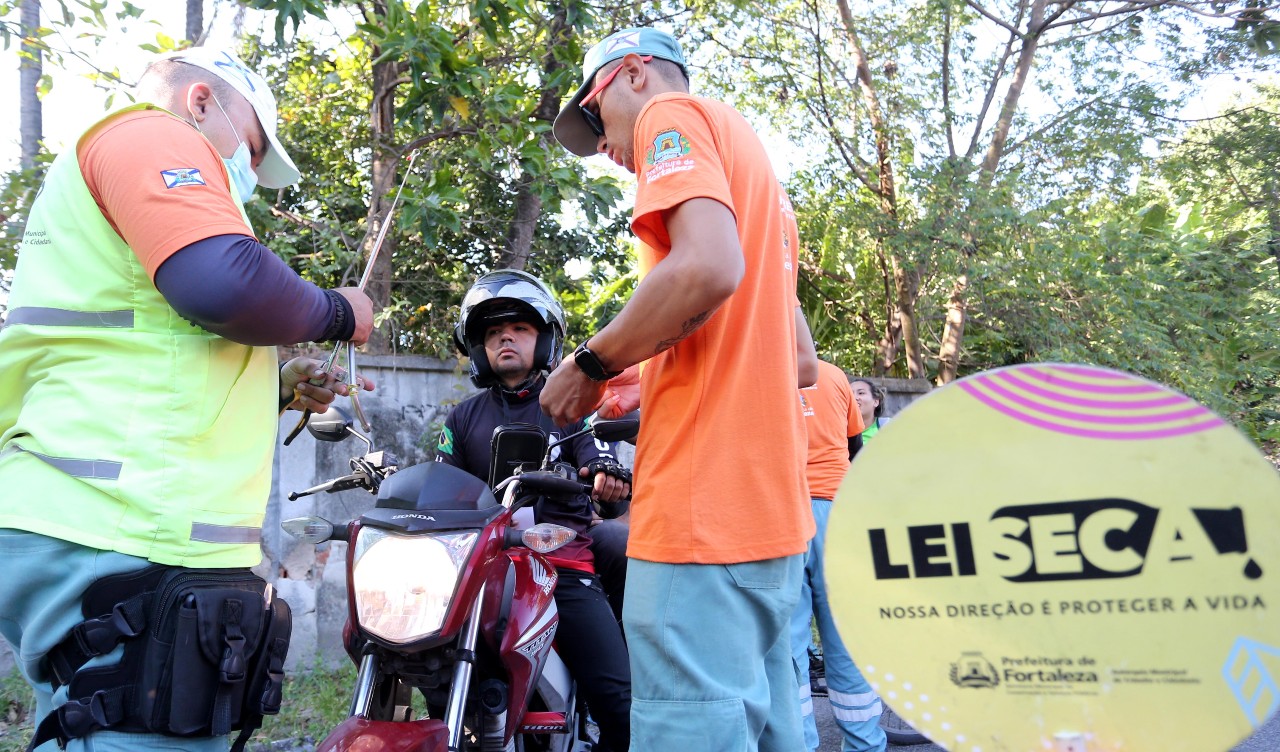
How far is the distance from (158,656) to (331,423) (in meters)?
0.89

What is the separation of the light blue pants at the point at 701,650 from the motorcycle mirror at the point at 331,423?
109cm

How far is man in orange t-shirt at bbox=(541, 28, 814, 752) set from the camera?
179cm

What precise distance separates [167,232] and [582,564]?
182 centimetres

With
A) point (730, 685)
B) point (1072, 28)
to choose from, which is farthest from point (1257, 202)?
point (730, 685)

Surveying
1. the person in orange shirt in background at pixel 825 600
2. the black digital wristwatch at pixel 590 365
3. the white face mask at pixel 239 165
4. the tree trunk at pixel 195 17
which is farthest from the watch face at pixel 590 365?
the tree trunk at pixel 195 17

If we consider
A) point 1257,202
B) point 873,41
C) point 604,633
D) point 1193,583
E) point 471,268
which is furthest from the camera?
point 1257,202

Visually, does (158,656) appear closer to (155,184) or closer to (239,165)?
(155,184)

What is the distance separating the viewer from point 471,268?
7426mm

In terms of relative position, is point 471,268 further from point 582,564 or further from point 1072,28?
point 1072,28

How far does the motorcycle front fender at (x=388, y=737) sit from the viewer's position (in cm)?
216

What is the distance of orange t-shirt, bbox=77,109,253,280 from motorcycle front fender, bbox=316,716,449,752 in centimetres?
109

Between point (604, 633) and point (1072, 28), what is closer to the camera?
point (604, 633)

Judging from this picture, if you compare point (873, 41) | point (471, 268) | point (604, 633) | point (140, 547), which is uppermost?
point (873, 41)

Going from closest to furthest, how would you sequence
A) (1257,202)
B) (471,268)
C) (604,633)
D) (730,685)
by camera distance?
(730,685), (604,633), (471,268), (1257,202)
